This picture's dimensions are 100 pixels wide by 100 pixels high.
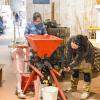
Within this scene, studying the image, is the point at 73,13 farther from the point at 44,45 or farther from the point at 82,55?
the point at 44,45

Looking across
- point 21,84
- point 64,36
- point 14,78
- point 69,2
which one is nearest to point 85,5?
point 69,2

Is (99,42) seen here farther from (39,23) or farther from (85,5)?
(85,5)

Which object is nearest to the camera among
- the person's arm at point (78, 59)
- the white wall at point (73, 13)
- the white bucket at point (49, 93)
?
the white bucket at point (49, 93)

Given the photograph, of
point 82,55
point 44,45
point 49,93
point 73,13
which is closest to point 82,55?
point 82,55

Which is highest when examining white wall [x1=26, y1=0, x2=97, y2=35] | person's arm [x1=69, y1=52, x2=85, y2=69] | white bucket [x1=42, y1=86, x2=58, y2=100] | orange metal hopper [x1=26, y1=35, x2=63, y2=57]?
white wall [x1=26, y1=0, x2=97, y2=35]

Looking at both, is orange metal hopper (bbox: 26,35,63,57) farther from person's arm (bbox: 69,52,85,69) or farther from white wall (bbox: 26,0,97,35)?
white wall (bbox: 26,0,97,35)

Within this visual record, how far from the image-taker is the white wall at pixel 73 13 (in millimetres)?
6602

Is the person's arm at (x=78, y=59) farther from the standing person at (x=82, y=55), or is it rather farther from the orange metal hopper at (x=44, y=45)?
the orange metal hopper at (x=44, y=45)

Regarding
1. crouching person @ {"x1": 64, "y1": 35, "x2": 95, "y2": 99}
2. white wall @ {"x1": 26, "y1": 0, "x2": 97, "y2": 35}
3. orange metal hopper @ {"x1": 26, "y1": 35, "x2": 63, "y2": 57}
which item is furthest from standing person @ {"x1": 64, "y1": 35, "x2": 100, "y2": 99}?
white wall @ {"x1": 26, "y1": 0, "x2": 97, "y2": 35}

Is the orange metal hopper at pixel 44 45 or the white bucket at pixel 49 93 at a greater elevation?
the orange metal hopper at pixel 44 45

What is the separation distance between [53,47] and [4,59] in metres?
4.28

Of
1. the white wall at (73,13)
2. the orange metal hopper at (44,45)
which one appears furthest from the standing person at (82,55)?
the white wall at (73,13)

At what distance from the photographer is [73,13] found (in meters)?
6.82

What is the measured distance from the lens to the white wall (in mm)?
6602
